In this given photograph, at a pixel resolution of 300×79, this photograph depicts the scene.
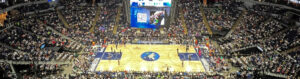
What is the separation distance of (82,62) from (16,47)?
11770mm

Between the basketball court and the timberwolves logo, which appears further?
the timberwolves logo

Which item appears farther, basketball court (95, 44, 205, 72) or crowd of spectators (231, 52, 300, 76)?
basketball court (95, 44, 205, 72)

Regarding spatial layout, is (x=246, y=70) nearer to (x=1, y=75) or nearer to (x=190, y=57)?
(x=190, y=57)

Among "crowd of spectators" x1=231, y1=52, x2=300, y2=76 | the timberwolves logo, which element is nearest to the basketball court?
the timberwolves logo

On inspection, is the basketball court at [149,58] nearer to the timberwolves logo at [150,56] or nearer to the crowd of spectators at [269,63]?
the timberwolves logo at [150,56]

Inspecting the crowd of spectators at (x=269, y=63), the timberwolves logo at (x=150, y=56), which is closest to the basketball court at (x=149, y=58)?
the timberwolves logo at (x=150, y=56)

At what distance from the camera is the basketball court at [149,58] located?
1547 inches

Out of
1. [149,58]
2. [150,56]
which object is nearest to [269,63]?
[149,58]

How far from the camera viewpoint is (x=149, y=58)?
43062mm

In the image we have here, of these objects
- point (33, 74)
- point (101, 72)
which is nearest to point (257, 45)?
point (101, 72)

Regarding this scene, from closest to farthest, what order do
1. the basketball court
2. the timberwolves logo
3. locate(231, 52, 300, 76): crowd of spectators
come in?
locate(231, 52, 300, 76): crowd of spectators
the basketball court
the timberwolves logo

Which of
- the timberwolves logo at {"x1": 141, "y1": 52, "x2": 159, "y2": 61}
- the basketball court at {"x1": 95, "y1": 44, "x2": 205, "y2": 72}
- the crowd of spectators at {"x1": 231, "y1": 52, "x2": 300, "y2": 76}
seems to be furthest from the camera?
the timberwolves logo at {"x1": 141, "y1": 52, "x2": 159, "y2": 61}

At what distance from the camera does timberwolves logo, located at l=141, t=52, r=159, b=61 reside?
4303 cm

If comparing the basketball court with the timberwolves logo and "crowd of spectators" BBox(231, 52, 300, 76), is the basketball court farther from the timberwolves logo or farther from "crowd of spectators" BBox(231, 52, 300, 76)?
"crowd of spectators" BBox(231, 52, 300, 76)
